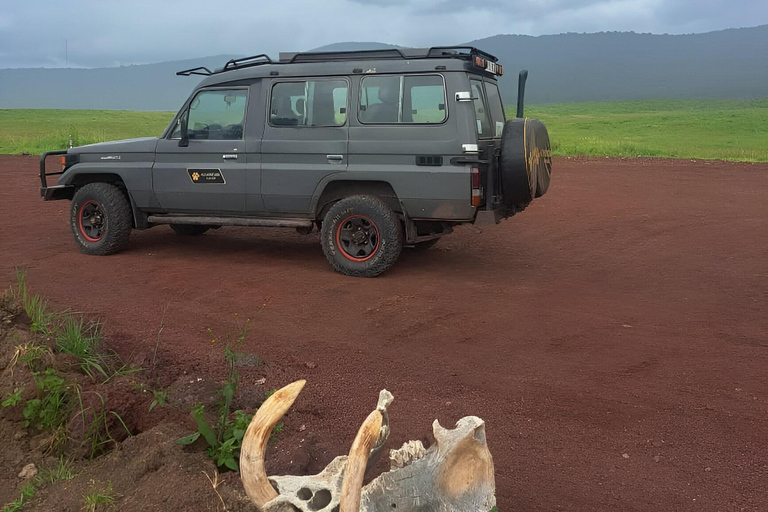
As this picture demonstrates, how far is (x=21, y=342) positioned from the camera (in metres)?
5.28

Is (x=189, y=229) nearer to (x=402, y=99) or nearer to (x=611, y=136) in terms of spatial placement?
(x=402, y=99)

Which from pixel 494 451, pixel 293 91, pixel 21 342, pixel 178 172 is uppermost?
pixel 293 91

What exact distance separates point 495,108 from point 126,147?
4.44m

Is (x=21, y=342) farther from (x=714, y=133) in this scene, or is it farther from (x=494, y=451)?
(x=714, y=133)

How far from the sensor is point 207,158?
349 inches

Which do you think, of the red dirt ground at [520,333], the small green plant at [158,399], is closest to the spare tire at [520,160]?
the red dirt ground at [520,333]

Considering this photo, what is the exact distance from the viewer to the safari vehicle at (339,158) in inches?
311

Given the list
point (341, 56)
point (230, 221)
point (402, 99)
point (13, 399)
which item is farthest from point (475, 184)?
point (13, 399)

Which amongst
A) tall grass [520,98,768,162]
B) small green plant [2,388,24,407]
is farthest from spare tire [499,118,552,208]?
tall grass [520,98,768,162]

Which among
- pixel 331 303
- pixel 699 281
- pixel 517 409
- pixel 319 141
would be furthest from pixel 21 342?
pixel 699 281

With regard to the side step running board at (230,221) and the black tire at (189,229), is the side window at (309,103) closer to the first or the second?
the side step running board at (230,221)

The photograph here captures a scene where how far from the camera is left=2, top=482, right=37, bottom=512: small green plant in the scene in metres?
3.84

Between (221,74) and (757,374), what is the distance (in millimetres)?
6459

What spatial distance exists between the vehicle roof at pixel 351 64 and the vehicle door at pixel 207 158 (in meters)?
0.24
